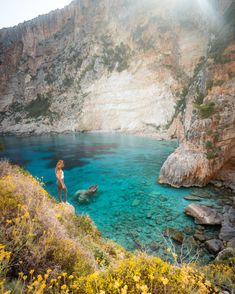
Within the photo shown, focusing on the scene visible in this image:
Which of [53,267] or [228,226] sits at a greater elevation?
[53,267]

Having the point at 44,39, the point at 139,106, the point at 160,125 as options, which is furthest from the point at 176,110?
the point at 44,39

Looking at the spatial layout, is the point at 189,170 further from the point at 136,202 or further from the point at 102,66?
the point at 102,66

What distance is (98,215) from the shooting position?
1516cm

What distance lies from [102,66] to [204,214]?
228 feet

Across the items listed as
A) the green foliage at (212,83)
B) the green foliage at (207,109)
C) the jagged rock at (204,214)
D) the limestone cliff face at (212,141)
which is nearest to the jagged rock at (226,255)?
the jagged rock at (204,214)

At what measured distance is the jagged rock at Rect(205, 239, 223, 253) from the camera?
1049 cm

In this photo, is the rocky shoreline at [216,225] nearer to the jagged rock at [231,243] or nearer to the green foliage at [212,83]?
A: the jagged rock at [231,243]

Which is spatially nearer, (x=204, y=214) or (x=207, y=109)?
(x=204, y=214)

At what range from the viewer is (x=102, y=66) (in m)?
73.8

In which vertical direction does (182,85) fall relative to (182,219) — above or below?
above

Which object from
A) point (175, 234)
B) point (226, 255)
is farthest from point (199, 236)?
point (226, 255)

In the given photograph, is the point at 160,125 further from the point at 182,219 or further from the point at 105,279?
the point at 105,279

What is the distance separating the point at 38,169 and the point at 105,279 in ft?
93.0

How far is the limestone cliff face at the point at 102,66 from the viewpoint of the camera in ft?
204
